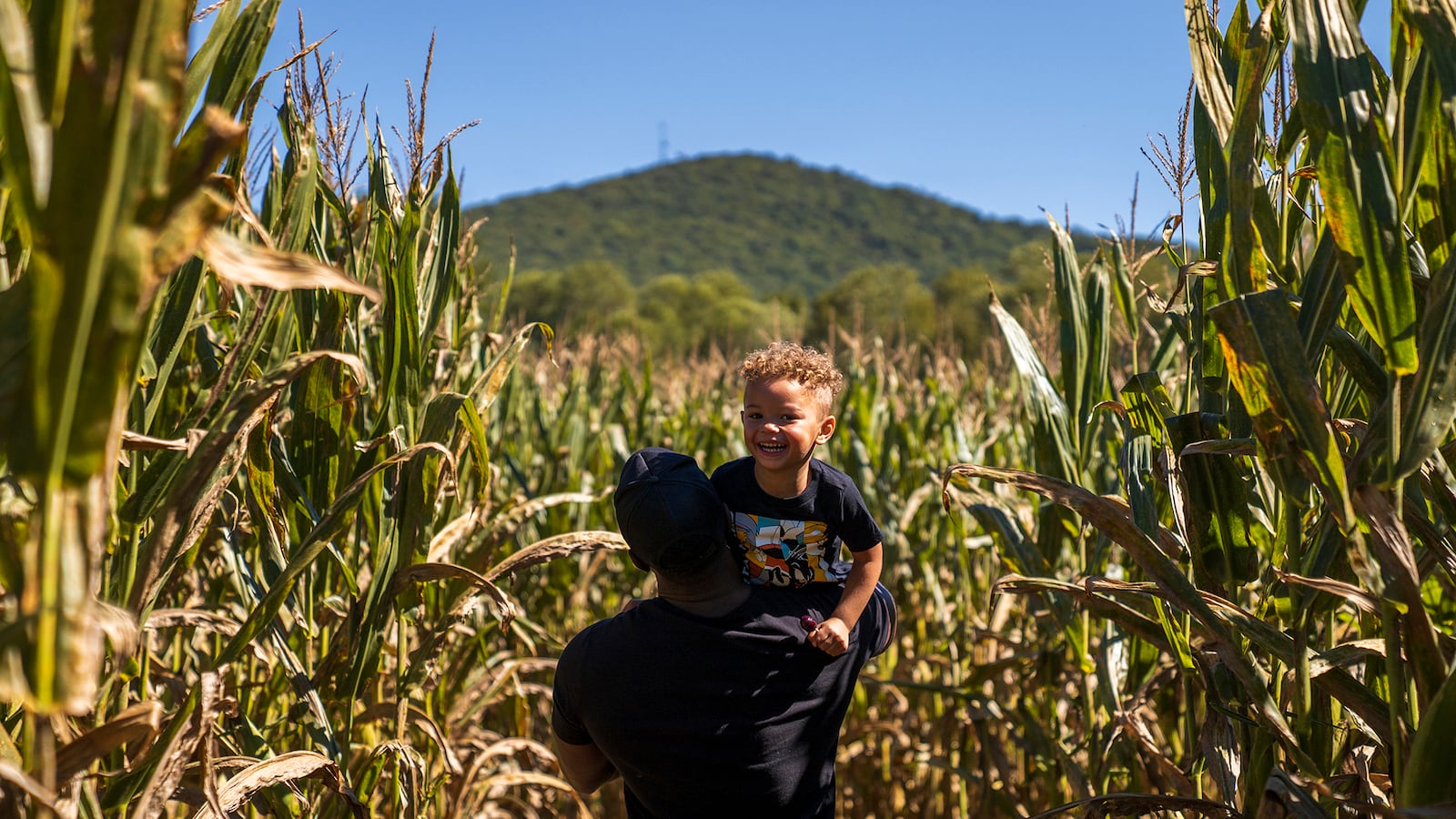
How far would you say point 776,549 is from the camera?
69.4 inches

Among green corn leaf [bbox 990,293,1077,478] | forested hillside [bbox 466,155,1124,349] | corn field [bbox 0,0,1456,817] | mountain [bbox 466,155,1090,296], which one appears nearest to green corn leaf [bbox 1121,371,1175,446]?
corn field [bbox 0,0,1456,817]

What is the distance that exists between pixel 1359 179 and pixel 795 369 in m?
0.89

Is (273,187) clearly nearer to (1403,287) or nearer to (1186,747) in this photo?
(1403,287)

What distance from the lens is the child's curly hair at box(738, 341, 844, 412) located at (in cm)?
174

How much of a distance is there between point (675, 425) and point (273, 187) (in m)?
3.46

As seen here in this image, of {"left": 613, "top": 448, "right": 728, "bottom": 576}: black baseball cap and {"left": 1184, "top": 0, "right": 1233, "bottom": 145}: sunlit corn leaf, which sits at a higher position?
{"left": 1184, "top": 0, "right": 1233, "bottom": 145}: sunlit corn leaf

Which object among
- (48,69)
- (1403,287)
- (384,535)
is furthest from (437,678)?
(1403,287)

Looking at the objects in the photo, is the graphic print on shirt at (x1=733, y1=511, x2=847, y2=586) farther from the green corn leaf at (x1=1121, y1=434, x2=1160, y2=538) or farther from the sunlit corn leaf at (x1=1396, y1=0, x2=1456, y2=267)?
the sunlit corn leaf at (x1=1396, y1=0, x2=1456, y2=267)

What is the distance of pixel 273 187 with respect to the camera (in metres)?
1.76

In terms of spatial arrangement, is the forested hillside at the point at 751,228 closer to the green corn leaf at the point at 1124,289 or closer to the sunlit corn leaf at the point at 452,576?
the green corn leaf at the point at 1124,289

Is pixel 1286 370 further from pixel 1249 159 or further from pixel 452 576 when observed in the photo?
pixel 452 576

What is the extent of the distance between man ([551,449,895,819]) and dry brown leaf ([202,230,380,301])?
85 cm

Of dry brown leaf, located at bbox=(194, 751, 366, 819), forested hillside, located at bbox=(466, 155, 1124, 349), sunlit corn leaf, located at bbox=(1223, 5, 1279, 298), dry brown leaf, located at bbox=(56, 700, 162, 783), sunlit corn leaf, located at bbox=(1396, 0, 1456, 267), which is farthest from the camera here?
forested hillside, located at bbox=(466, 155, 1124, 349)

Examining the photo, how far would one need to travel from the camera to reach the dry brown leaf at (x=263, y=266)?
71 centimetres
